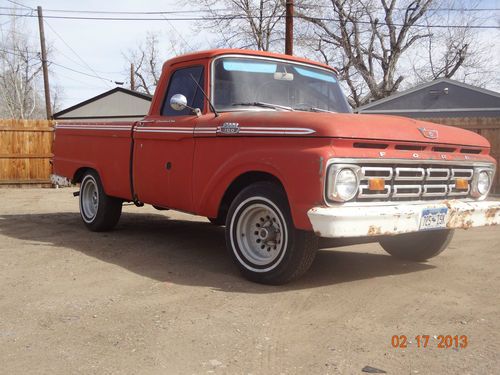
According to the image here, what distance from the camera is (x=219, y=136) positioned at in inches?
189

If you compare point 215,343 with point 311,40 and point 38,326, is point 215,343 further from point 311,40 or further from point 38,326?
point 311,40

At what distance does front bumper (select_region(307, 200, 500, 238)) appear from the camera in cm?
378

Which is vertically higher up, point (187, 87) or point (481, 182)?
point (187, 87)

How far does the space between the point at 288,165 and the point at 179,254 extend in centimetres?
222

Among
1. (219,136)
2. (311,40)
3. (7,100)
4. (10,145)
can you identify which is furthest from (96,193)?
(7,100)

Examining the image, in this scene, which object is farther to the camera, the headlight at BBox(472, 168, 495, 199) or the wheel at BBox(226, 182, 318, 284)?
the headlight at BBox(472, 168, 495, 199)

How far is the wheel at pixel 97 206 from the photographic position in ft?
22.3

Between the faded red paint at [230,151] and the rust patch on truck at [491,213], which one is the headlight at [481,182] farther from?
the rust patch on truck at [491,213]

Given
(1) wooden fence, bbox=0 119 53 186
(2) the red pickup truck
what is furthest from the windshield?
(1) wooden fence, bbox=0 119 53 186

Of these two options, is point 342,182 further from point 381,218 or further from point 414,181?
point 414,181

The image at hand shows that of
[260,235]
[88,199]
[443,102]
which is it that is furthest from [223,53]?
[443,102]

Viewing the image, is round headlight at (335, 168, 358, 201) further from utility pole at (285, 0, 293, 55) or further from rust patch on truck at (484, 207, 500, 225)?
utility pole at (285, 0, 293, 55)
